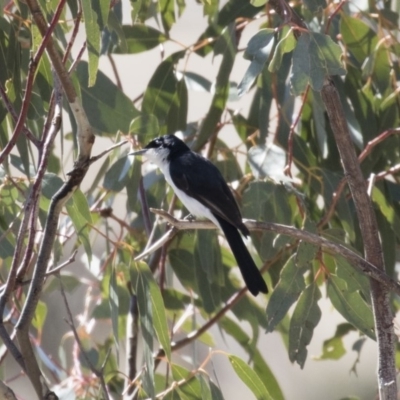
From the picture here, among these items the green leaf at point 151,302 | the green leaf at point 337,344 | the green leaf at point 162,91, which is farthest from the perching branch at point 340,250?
the green leaf at point 337,344

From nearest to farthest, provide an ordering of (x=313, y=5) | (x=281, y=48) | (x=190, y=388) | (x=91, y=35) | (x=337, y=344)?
(x=91, y=35)
(x=281, y=48)
(x=313, y=5)
(x=190, y=388)
(x=337, y=344)

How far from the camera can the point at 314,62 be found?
1.75m

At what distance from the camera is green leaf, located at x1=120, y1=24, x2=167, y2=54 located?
8.98ft

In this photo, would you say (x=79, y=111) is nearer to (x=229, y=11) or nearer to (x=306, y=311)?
(x=306, y=311)

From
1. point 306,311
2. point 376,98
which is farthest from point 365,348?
point 306,311

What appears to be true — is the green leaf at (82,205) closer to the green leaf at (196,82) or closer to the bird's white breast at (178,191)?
the bird's white breast at (178,191)

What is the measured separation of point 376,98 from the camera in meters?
2.79

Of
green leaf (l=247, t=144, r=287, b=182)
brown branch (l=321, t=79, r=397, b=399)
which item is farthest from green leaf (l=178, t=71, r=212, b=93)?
brown branch (l=321, t=79, r=397, b=399)

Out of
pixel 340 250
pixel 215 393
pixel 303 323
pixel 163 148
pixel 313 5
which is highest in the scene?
pixel 313 5

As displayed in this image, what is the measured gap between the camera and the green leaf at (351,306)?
2215 mm

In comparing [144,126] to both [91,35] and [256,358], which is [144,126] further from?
[256,358]

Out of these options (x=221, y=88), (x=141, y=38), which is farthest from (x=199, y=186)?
(x=141, y=38)

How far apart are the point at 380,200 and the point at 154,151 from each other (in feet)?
2.23

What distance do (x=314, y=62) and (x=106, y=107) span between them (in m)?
0.79
